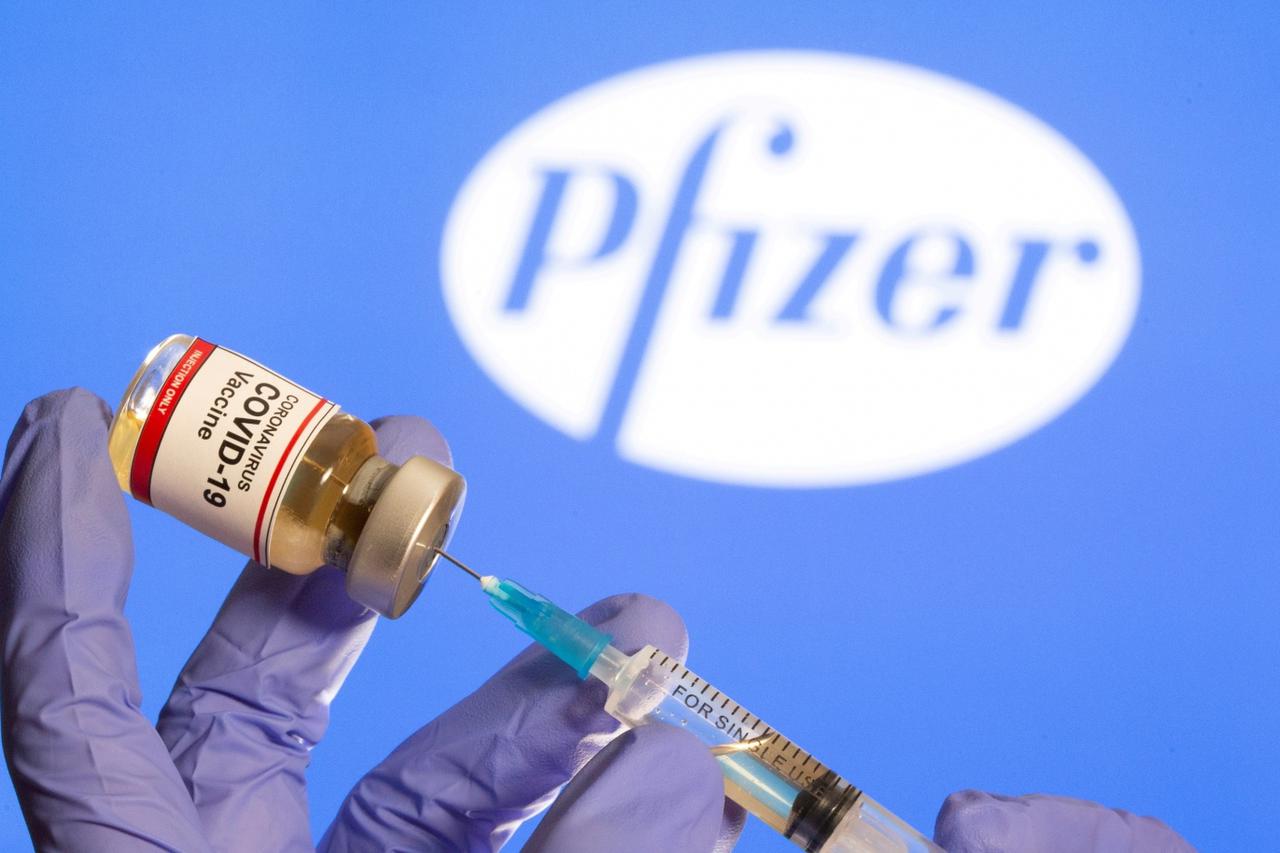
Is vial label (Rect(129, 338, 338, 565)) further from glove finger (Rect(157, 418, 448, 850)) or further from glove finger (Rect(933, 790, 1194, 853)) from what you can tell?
glove finger (Rect(933, 790, 1194, 853))

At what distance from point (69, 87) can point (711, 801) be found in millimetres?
1318

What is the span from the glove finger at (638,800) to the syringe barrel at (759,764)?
0.04 metres

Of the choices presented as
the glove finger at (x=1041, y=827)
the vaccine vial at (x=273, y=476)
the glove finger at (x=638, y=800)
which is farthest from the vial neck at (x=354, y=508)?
the glove finger at (x=1041, y=827)

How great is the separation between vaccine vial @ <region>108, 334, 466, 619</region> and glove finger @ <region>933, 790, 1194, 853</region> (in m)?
0.49

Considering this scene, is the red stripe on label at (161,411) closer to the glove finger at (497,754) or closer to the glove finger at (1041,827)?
the glove finger at (497,754)

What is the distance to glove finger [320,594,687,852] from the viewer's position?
102 centimetres

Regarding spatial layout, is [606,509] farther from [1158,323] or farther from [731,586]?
[1158,323]

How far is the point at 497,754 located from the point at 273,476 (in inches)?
13.4

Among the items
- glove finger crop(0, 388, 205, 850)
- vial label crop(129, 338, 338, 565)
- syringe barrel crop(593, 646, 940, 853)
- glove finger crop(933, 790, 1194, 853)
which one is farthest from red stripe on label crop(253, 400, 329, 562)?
glove finger crop(933, 790, 1194, 853)

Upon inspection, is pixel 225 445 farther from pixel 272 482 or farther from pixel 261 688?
pixel 261 688

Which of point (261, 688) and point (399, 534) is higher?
point (399, 534)

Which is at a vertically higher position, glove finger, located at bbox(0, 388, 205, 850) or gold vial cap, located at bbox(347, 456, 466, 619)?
gold vial cap, located at bbox(347, 456, 466, 619)

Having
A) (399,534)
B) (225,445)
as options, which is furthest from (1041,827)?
(225,445)

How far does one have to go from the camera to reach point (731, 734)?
96 centimetres
